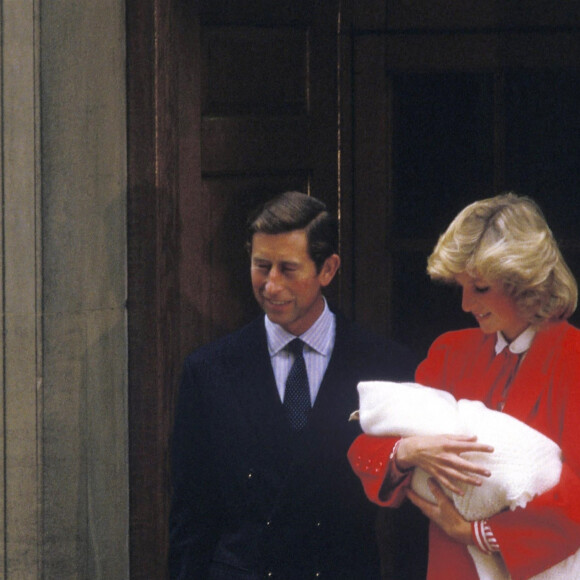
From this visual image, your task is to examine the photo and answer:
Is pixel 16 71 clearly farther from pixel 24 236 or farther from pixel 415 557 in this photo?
pixel 415 557

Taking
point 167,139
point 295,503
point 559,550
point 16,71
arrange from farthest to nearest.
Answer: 1. point 167,139
2. point 16,71
3. point 295,503
4. point 559,550

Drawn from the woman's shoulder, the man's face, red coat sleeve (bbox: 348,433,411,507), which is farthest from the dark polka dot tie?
the woman's shoulder

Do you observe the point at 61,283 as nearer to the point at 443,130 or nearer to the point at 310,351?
the point at 310,351

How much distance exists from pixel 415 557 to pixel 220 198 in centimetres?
154

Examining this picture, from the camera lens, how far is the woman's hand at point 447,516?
8.45 feet

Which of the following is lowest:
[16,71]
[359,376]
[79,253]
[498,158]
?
[359,376]

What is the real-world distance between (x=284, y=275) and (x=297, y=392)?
36cm

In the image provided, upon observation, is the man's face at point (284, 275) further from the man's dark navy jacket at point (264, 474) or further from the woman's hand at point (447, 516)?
the woman's hand at point (447, 516)

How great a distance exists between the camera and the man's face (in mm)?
2996

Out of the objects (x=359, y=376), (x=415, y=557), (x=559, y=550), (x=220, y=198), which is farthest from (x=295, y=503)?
(x=220, y=198)

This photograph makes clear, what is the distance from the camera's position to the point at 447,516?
2596 millimetres

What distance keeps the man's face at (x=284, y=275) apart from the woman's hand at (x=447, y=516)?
0.68 meters

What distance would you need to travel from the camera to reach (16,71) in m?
3.49

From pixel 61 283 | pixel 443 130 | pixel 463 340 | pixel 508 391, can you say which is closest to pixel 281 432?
pixel 463 340
